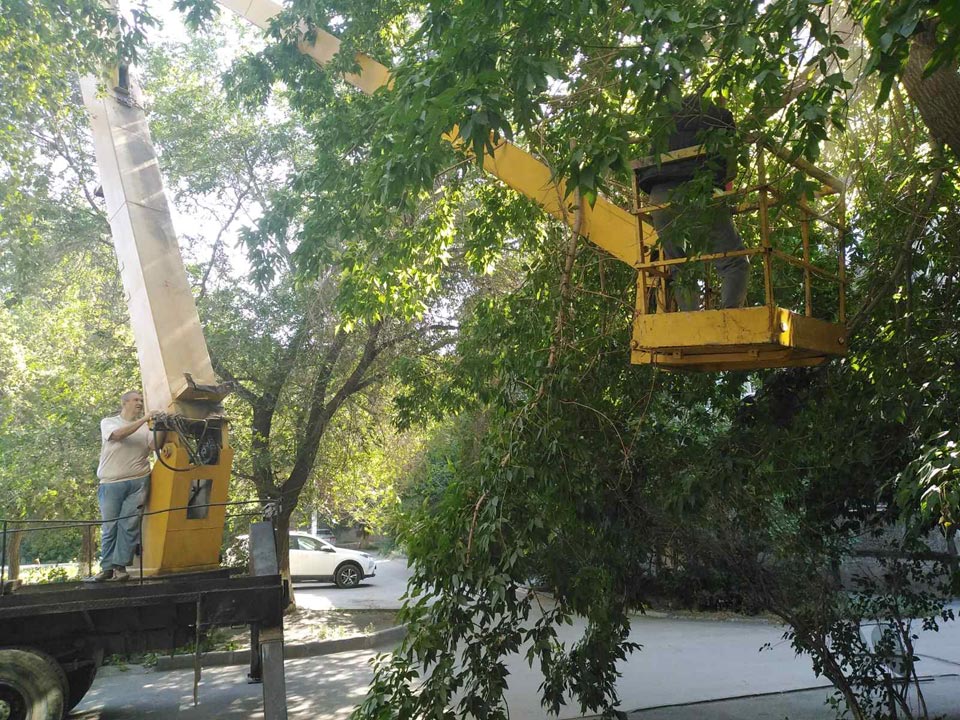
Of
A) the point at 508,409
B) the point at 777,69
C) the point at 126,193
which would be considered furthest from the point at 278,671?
the point at 777,69

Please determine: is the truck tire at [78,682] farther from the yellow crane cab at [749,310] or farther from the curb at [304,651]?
the yellow crane cab at [749,310]

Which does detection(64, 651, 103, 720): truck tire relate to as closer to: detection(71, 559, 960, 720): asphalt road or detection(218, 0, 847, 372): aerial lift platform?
detection(71, 559, 960, 720): asphalt road

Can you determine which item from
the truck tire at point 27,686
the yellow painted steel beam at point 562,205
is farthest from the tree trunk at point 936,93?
the truck tire at point 27,686

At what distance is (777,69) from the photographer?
441 cm

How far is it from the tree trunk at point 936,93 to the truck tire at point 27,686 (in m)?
7.47

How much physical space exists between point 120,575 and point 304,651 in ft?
19.1

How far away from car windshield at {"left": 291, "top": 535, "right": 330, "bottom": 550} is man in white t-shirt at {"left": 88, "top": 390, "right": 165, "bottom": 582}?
15447mm

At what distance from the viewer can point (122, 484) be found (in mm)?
6980

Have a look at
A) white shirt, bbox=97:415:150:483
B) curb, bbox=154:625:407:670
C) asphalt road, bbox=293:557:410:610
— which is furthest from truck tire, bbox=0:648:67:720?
asphalt road, bbox=293:557:410:610

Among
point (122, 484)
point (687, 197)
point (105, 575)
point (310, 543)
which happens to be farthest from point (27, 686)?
point (310, 543)

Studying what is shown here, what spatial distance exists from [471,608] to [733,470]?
1.99 meters

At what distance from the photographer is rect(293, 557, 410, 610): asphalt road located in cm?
1770

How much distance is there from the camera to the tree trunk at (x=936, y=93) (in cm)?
516

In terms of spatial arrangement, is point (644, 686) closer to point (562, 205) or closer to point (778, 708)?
point (778, 708)
